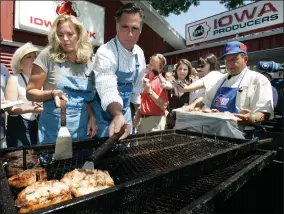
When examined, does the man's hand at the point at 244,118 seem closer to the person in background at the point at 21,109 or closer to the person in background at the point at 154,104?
the person in background at the point at 154,104

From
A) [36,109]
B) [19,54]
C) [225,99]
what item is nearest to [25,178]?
[36,109]

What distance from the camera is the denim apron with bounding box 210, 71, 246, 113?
270cm

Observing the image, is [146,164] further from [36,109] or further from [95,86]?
[36,109]

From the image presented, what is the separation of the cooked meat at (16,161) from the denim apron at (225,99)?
2.09 m

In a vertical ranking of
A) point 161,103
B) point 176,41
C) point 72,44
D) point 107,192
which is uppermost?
point 176,41

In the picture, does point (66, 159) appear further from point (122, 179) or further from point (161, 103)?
point (161, 103)

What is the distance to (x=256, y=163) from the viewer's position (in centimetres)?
177

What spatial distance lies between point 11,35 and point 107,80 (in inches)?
252

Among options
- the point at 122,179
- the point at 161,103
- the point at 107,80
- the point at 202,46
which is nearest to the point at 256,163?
the point at 122,179

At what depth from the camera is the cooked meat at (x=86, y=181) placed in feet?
4.03

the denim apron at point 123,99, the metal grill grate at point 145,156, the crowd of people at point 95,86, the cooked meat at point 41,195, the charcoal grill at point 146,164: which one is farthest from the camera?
the denim apron at point 123,99

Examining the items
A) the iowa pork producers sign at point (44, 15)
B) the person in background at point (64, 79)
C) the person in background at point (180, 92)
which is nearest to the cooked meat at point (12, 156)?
the person in background at point (64, 79)

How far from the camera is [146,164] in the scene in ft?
5.33

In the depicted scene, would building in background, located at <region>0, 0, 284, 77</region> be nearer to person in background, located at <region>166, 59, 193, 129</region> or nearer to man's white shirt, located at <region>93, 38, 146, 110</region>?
person in background, located at <region>166, 59, 193, 129</region>
